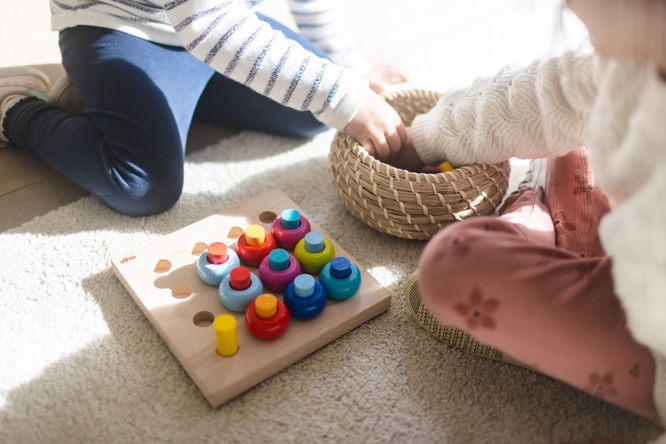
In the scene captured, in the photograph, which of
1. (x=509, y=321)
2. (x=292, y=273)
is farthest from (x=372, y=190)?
(x=509, y=321)

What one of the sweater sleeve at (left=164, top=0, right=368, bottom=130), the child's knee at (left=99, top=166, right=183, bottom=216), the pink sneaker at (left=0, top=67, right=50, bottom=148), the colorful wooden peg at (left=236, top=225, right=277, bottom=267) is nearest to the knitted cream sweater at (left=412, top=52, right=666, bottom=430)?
the sweater sleeve at (left=164, top=0, right=368, bottom=130)

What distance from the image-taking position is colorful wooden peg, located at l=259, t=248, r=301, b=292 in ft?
2.48

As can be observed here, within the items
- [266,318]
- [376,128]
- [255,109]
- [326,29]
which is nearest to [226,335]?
[266,318]

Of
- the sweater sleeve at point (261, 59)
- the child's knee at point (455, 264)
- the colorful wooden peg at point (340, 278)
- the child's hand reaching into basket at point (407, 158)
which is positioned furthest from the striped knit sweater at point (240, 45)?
the child's knee at point (455, 264)

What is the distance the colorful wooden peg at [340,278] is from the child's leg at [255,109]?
0.37 metres

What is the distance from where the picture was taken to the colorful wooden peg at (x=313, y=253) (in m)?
0.79

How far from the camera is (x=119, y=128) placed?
90 centimetres

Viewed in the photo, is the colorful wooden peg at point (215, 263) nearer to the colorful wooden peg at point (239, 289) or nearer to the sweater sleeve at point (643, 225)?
the colorful wooden peg at point (239, 289)

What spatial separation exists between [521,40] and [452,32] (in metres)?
0.16

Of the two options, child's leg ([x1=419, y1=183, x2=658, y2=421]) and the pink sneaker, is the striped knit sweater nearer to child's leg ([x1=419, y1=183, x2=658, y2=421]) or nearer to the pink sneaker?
the pink sneaker

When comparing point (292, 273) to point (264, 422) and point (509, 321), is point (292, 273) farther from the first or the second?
point (509, 321)

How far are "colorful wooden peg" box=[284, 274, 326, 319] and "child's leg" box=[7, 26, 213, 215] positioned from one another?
0.29m

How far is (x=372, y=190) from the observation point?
0.81m

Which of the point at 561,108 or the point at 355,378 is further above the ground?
the point at 561,108
